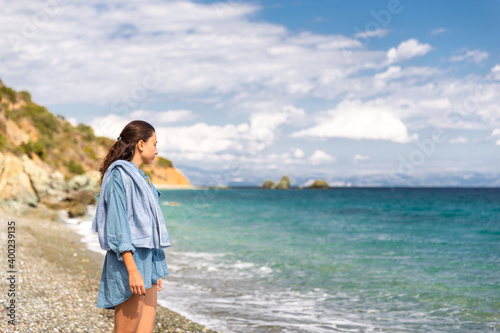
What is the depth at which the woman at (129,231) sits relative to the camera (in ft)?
10.7

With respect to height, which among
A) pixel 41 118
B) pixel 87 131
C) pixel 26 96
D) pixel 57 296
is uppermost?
pixel 26 96

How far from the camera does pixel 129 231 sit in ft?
10.8

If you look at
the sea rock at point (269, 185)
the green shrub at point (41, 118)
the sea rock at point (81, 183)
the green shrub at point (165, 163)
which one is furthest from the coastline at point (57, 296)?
the sea rock at point (269, 185)

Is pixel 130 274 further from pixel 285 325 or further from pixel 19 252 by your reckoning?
pixel 19 252

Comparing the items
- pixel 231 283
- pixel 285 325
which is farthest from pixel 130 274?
pixel 231 283

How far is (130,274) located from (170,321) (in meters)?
4.64

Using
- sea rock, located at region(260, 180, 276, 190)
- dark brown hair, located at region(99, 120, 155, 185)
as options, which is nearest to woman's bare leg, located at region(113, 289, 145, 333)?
dark brown hair, located at region(99, 120, 155, 185)

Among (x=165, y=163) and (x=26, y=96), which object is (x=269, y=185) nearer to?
(x=165, y=163)

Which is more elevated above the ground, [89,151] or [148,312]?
[89,151]

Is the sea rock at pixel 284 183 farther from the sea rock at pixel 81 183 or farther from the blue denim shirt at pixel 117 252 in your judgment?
the blue denim shirt at pixel 117 252

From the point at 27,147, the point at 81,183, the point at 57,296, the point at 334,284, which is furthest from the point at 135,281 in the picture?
the point at 27,147

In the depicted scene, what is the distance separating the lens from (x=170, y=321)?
294 inches

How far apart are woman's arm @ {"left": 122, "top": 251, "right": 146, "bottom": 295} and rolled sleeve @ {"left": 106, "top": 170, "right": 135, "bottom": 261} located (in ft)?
0.16

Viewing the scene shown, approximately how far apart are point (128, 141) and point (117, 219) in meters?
0.66
